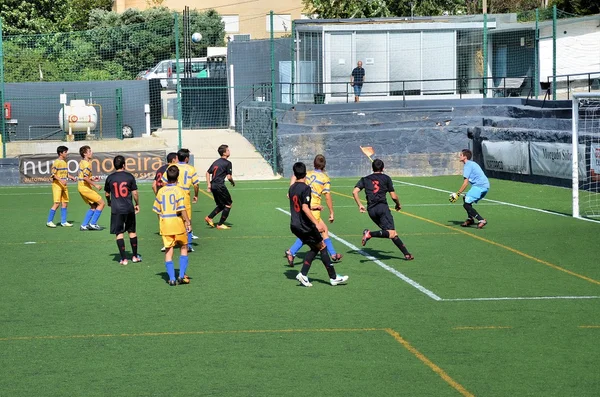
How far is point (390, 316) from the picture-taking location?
454 inches

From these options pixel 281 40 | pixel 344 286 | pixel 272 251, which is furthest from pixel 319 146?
pixel 344 286

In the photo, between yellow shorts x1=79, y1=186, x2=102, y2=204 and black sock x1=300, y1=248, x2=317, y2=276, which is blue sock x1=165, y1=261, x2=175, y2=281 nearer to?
black sock x1=300, y1=248, x2=317, y2=276

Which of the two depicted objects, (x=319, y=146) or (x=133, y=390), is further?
(x=319, y=146)

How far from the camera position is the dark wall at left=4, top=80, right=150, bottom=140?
40.8 metres

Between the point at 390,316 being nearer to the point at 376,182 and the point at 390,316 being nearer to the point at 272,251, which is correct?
the point at 376,182

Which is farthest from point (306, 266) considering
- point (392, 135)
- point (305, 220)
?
point (392, 135)

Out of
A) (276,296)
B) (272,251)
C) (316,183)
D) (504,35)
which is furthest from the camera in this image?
(504,35)

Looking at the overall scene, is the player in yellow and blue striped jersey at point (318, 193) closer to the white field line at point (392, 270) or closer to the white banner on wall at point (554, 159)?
the white field line at point (392, 270)

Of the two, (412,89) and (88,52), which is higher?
(88,52)

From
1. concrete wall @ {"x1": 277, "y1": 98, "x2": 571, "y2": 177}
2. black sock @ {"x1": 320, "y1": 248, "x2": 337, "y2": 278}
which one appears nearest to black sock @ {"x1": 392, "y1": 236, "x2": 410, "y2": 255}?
black sock @ {"x1": 320, "y1": 248, "x2": 337, "y2": 278}

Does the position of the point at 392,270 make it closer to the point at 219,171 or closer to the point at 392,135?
the point at 219,171

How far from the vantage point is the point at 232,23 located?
257ft

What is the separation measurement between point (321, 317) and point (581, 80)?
30.5 m

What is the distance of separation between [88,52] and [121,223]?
2550 cm
